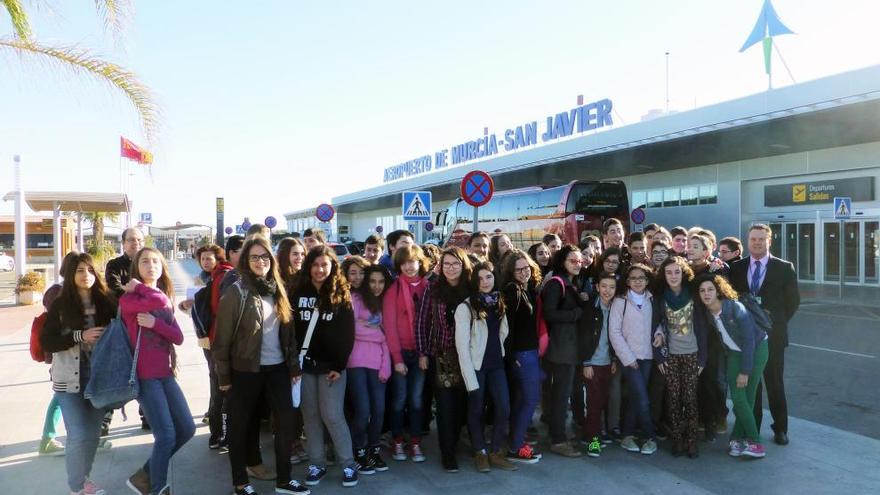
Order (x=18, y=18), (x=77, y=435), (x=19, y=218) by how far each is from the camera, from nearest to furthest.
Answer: (x=77, y=435), (x=18, y=18), (x=19, y=218)

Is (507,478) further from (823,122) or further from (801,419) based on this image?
(823,122)

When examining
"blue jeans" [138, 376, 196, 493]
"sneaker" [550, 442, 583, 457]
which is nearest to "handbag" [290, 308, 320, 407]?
"blue jeans" [138, 376, 196, 493]

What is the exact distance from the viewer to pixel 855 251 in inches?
848

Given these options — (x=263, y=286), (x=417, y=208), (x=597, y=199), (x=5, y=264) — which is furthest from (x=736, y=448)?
(x=5, y=264)

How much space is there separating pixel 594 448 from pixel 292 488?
7.79 feet

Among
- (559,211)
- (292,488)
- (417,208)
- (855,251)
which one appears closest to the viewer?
(292,488)

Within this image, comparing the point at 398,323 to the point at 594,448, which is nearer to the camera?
the point at 398,323

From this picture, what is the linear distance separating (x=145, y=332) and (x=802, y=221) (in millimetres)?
24142

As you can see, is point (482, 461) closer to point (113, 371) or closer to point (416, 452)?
point (416, 452)

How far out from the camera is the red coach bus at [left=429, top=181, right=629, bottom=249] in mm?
19547

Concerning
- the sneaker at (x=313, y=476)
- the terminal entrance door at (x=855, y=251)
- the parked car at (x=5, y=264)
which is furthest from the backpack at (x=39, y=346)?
the parked car at (x=5, y=264)

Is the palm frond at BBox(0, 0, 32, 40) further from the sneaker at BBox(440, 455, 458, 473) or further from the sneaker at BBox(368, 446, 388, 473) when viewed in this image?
the sneaker at BBox(440, 455, 458, 473)

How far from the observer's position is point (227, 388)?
4.20 metres

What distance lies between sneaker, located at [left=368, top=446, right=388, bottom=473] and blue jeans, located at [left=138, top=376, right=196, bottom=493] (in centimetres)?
133
